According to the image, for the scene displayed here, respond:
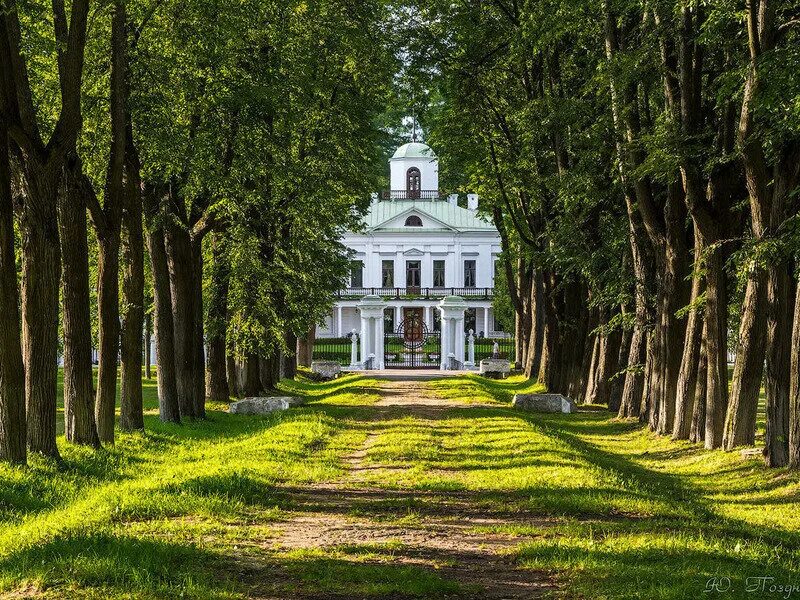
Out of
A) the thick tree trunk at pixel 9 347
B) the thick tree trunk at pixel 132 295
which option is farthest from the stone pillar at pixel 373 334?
the thick tree trunk at pixel 9 347

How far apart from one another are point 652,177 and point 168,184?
815 cm

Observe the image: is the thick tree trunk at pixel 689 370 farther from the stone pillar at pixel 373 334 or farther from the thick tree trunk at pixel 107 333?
the stone pillar at pixel 373 334

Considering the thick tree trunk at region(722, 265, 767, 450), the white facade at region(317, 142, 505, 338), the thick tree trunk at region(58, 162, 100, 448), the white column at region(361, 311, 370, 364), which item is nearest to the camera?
the thick tree trunk at region(58, 162, 100, 448)

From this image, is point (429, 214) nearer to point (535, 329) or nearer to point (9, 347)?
point (535, 329)

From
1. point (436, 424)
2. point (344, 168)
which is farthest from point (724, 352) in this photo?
point (344, 168)

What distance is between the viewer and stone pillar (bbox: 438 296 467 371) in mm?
51188

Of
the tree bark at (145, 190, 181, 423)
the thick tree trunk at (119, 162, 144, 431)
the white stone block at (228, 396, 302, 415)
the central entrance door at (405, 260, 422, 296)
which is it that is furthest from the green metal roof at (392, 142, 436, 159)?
the thick tree trunk at (119, 162, 144, 431)

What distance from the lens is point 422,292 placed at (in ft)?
248

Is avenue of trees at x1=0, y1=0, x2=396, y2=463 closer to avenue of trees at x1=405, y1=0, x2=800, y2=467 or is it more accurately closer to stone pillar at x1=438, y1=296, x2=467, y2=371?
avenue of trees at x1=405, y1=0, x2=800, y2=467

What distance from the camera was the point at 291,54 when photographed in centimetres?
2256

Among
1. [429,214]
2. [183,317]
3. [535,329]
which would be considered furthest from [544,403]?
[429,214]

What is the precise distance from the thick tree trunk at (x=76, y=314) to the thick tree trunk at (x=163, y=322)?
425cm

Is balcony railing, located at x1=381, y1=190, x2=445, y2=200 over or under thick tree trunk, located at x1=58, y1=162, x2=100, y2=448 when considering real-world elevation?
over

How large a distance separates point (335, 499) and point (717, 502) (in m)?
4.24
